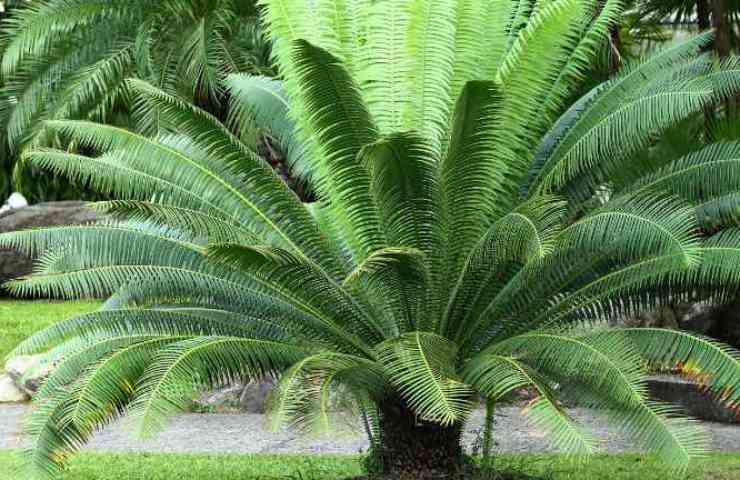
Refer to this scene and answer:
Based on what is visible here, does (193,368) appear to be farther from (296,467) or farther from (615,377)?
(296,467)

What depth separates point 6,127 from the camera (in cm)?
1534

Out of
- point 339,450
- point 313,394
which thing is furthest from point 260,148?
point 313,394

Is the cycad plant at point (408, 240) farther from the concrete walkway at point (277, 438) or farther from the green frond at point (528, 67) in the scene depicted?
the concrete walkway at point (277, 438)

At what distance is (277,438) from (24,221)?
984 centimetres

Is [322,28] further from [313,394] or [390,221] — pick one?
[313,394]

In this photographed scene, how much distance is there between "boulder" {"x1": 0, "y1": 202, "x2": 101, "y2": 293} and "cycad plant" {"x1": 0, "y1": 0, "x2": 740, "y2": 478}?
1128 centimetres

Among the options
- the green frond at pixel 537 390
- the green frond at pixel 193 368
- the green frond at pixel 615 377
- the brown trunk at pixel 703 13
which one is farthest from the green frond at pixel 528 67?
the brown trunk at pixel 703 13

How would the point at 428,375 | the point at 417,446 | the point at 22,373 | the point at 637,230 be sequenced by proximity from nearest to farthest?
the point at 428,375 → the point at 637,230 → the point at 417,446 → the point at 22,373

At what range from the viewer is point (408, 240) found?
23.5ft

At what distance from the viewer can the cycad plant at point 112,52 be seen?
13.8m

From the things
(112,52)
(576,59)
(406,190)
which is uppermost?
(576,59)

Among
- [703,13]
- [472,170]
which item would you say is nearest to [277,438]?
[472,170]

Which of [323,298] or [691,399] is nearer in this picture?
[323,298]

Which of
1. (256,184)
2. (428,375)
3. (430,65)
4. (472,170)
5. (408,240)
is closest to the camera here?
(428,375)
